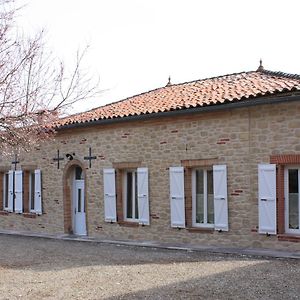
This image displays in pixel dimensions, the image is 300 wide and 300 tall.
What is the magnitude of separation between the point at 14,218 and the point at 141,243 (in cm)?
686

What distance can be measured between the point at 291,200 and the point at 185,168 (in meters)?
2.77

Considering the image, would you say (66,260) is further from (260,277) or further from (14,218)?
(14,218)

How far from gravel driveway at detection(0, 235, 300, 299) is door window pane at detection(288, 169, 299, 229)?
151cm

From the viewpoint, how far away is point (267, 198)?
1130cm

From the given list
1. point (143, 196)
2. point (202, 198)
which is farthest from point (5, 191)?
point (202, 198)

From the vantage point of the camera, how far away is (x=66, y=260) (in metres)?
10.8

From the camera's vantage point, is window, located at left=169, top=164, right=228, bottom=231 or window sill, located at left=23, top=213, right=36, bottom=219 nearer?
window, located at left=169, top=164, right=228, bottom=231

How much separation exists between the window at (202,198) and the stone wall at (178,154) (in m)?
0.37

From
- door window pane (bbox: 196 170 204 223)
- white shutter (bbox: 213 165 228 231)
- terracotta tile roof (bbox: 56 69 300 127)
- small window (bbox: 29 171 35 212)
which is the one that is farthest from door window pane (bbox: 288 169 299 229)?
small window (bbox: 29 171 35 212)

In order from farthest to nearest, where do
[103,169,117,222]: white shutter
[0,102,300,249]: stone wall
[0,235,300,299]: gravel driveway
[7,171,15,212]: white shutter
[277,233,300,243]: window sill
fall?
1. [7,171,15,212]: white shutter
2. [103,169,117,222]: white shutter
3. [0,102,300,249]: stone wall
4. [277,233,300,243]: window sill
5. [0,235,300,299]: gravel driveway

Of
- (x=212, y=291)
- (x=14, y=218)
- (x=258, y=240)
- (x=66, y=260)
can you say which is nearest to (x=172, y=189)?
(x=258, y=240)

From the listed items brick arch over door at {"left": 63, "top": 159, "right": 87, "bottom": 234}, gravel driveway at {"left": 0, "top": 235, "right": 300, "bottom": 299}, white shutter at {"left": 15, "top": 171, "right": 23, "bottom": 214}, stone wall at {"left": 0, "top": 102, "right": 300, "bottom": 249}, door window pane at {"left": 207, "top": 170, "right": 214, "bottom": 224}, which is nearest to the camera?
gravel driveway at {"left": 0, "top": 235, "right": 300, "bottom": 299}

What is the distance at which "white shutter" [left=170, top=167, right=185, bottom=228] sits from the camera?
12.8 m

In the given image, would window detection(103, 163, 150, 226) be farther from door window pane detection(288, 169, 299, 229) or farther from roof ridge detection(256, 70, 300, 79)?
roof ridge detection(256, 70, 300, 79)
